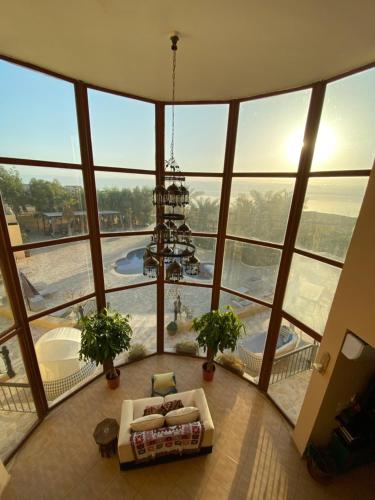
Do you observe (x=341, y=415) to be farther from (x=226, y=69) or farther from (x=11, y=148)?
(x=11, y=148)

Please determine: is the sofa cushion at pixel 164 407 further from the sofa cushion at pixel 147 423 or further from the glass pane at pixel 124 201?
the glass pane at pixel 124 201

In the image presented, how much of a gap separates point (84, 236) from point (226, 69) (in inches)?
133

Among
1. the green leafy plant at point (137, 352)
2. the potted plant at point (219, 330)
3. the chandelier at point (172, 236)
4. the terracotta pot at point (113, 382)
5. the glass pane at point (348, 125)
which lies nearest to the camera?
the chandelier at point (172, 236)

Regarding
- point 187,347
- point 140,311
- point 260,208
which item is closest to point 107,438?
point 140,311

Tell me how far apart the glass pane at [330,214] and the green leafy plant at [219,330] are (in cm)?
198

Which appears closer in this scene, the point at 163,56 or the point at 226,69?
the point at 163,56

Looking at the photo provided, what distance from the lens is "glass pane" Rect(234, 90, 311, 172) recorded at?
3.63m

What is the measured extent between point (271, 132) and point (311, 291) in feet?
8.97

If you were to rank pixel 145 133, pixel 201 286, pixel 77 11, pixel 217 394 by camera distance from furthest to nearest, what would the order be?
pixel 201 286
pixel 217 394
pixel 145 133
pixel 77 11

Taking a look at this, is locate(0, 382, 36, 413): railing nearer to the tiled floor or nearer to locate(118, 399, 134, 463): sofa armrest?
the tiled floor

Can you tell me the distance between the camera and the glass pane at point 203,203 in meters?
4.63

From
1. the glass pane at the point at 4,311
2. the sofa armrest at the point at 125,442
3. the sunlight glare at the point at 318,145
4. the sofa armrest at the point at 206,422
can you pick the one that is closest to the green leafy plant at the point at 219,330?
the sofa armrest at the point at 206,422

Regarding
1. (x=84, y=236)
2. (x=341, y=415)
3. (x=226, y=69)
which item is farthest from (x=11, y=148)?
(x=341, y=415)

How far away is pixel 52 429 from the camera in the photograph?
4004mm
